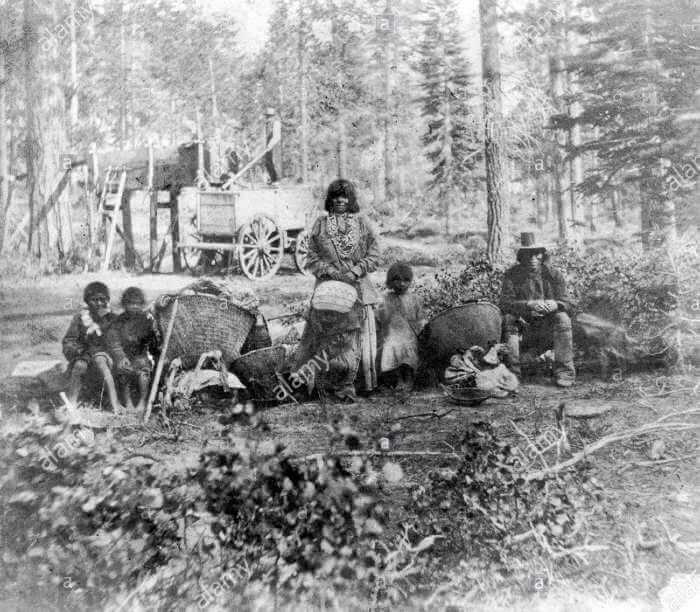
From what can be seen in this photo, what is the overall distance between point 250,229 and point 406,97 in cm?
149

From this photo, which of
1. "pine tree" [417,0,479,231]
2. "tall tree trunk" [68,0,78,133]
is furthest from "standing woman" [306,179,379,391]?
"tall tree trunk" [68,0,78,133]

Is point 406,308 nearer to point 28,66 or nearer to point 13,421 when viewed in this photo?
point 13,421

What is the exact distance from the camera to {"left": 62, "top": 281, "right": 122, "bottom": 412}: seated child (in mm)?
3568

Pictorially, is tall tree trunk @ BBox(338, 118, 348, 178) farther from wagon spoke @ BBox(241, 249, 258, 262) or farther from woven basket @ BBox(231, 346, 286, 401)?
woven basket @ BBox(231, 346, 286, 401)

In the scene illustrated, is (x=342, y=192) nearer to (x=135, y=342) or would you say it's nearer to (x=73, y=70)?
(x=135, y=342)

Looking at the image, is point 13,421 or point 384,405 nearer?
point 13,421

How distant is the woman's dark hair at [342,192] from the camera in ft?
12.7

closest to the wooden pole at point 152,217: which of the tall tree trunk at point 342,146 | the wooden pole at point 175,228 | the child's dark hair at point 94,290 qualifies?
the wooden pole at point 175,228

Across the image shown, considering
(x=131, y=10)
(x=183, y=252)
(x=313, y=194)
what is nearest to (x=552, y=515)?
(x=313, y=194)

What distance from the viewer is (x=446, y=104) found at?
396 cm

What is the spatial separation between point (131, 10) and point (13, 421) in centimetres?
284

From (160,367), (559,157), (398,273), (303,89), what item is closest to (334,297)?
(398,273)

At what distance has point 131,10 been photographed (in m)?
3.94

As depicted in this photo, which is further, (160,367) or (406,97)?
(406,97)
